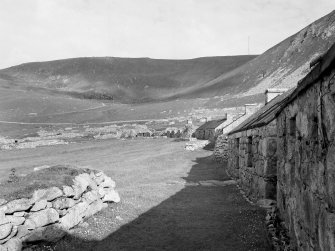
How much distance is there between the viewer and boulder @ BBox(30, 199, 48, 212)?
10.8 m

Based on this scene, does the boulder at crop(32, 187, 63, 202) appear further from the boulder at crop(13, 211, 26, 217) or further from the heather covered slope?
the heather covered slope

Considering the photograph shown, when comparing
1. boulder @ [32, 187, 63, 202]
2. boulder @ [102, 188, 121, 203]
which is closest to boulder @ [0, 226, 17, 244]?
boulder @ [32, 187, 63, 202]

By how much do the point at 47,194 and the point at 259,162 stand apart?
8712 mm

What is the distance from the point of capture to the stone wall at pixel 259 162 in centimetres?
1351

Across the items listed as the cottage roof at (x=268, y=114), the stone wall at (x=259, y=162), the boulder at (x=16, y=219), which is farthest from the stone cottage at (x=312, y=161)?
A: the boulder at (x=16, y=219)

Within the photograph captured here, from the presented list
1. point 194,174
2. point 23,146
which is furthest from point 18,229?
point 23,146

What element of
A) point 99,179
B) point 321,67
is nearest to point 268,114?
point 99,179

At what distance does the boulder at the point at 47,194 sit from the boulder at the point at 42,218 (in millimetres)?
416

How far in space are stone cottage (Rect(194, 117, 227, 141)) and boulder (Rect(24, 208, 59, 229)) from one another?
4162 cm

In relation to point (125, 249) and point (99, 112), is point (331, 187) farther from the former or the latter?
point (99, 112)

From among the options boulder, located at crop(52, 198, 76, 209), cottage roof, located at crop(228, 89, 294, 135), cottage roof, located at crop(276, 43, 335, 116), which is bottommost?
boulder, located at crop(52, 198, 76, 209)

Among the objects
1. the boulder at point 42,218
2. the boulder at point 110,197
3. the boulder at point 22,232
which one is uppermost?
the boulder at point 42,218

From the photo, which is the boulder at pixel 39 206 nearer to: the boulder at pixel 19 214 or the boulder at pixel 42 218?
the boulder at pixel 42 218

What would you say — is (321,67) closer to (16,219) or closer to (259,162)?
(16,219)
